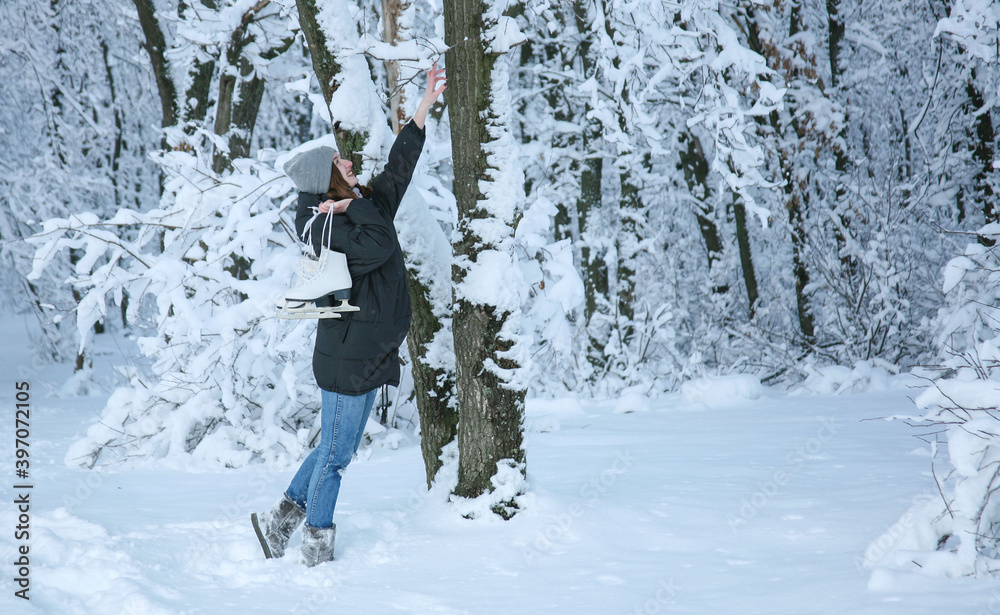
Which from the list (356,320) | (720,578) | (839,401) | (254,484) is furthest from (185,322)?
(839,401)

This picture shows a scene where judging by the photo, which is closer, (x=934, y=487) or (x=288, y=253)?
(x=934, y=487)

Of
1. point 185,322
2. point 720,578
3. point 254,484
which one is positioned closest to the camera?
point 720,578

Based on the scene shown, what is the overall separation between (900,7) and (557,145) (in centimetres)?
484

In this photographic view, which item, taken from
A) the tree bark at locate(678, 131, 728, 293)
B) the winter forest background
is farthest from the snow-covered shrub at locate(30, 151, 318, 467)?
the tree bark at locate(678, 131, 728, 293)

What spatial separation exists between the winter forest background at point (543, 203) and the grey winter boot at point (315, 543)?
0.82 metres

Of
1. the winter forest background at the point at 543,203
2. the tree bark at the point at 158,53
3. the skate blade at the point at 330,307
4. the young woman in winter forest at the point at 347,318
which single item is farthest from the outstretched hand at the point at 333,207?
the tree bark at the point at 158,53

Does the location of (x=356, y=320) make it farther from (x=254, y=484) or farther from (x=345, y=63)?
(x=254, y=484)

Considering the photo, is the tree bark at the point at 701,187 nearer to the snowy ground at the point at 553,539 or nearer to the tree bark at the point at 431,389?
the snowy ground at the point at 553,539

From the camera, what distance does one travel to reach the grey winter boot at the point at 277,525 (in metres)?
2.94

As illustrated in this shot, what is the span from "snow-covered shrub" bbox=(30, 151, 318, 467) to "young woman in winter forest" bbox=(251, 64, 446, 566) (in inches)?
79.5

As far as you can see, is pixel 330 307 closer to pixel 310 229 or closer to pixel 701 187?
pixel 310 229

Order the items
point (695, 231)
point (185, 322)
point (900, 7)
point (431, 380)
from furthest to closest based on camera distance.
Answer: point (695, 231)
point (900, 7)
point (185, 322)
point (431, 380)

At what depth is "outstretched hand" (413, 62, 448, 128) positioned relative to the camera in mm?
2920

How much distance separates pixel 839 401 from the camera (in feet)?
19.7
